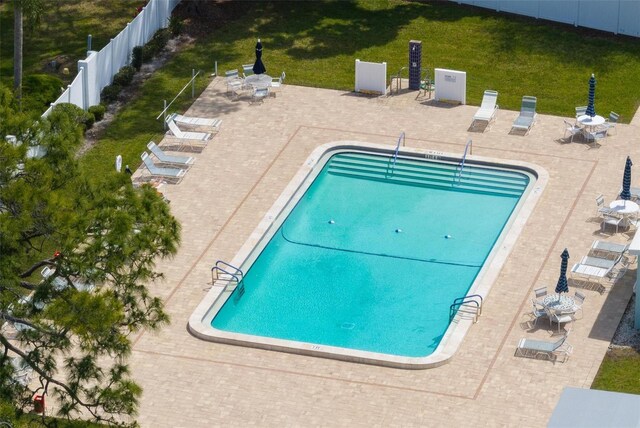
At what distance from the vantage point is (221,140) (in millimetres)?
46188

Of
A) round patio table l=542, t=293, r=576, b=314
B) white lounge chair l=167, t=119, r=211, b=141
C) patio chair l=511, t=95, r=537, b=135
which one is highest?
patio chair l=511, t=95, r=537, b=135

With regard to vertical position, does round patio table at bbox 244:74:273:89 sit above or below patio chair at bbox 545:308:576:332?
above

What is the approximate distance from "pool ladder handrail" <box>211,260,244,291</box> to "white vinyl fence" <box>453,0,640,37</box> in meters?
17.7

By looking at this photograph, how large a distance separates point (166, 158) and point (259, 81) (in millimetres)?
5247

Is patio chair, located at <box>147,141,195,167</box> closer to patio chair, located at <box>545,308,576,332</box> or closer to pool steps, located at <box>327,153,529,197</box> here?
pool steps, located at <box>327,153,529,197</box>

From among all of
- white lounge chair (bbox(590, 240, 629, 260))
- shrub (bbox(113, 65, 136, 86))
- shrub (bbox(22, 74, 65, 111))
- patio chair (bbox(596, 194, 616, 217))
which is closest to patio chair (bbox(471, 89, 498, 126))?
patio chair (bbox(596, 194, 616, 217))

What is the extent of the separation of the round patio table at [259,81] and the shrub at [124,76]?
3.70m

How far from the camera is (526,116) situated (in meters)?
46.7

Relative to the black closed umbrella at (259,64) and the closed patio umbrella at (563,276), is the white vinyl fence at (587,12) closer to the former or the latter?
the black closed umbrella at (259,64)

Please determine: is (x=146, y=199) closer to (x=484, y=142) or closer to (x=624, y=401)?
(x=624, y=401)

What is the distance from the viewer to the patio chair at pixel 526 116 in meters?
46.2

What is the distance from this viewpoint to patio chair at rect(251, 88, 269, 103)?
48344 mm

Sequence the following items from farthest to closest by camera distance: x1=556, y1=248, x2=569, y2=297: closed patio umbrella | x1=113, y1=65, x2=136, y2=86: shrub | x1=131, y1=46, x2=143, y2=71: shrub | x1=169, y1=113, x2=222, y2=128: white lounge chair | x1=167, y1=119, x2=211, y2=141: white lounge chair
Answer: x1=131, y1=46, x2=143, y2=71: shrub → x1=113, y1=65, x2=136, y2=86: shrub → x1=169, y1=113, x2=222, y2=128: white lounge chair → x1=167, y1=119, x2=211, y2=141: white lounge chair → x1=556, y1=248, x2=569, y2=297: closed patio umbrella

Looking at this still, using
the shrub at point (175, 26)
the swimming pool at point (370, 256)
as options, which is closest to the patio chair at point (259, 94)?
the swimming pool at point (370, 256)
